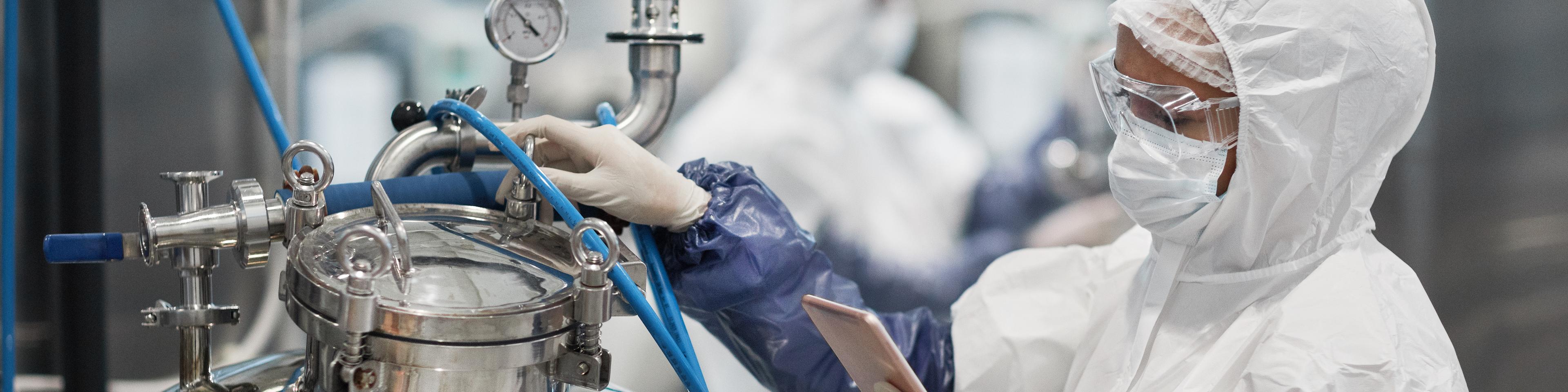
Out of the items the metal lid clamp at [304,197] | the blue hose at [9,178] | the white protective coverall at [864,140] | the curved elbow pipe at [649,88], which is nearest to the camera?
the metal lid clamp at [304,197]

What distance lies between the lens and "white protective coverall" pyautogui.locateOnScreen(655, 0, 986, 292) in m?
1.98

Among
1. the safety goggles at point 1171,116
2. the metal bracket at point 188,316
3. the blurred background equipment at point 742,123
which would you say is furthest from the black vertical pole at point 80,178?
the safety goggles at point 1171,116

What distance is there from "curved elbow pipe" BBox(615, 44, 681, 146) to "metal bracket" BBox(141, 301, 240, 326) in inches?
16.7

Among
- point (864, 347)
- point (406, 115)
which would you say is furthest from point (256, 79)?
point (864, 347)

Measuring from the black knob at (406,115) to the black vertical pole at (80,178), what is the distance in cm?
72

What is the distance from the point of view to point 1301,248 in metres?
0.84

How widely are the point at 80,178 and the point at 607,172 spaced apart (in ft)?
3.20

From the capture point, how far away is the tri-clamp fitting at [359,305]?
0.50 m

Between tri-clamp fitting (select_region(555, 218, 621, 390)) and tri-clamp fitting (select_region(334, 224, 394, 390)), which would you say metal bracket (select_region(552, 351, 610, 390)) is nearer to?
tri-clamp fitting (select_region(555, 218, 621, 390))

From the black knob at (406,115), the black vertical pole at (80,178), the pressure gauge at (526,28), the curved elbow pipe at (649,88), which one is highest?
the pressure gauge at (526,28)

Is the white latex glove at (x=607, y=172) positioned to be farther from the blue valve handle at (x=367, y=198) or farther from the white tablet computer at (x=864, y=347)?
the white tablet computer at (x=864, y=347)

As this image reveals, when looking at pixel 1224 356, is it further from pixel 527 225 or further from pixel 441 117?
pixel 441 117

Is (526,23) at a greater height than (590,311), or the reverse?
(526,23)

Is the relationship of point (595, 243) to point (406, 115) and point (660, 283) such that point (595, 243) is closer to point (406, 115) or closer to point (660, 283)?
point (660, 283)
